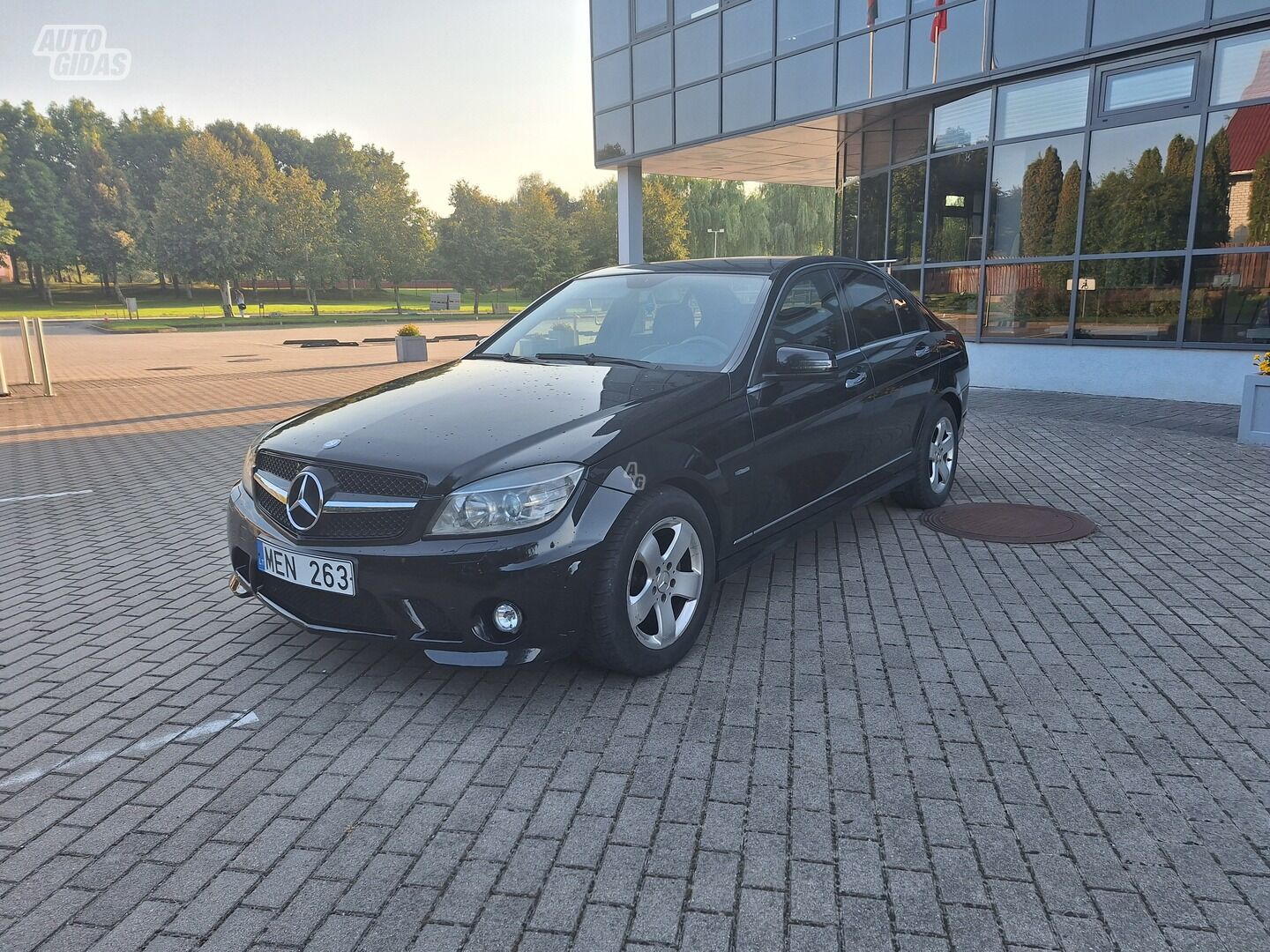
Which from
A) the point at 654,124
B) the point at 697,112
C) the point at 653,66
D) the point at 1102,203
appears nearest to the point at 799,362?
the point at 1102,203

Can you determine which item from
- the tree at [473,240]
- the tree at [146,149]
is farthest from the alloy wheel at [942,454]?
the tree at [146,149]

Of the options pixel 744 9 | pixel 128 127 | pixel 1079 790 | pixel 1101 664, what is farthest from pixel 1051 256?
pixel 128 127

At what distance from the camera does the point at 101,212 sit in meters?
69.8

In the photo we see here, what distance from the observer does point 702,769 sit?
3.06 m

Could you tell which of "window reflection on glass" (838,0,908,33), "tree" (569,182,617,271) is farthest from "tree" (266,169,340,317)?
"window reflection on glass" (838,0,908,33)

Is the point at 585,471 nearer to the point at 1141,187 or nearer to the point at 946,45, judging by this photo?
the point at 1141,187

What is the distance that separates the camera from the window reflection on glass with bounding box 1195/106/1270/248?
1045 cm

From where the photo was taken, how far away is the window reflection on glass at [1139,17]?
10289mm

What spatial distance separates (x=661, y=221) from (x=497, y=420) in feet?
171

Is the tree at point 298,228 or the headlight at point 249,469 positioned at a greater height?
the tree at point 298,228

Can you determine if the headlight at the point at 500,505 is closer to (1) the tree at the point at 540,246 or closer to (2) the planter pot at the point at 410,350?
(2) the planter pot at the point at 410,350

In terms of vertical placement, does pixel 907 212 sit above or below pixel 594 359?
above

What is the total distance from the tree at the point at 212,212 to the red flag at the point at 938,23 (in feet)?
159

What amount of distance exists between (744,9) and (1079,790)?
1652cm
